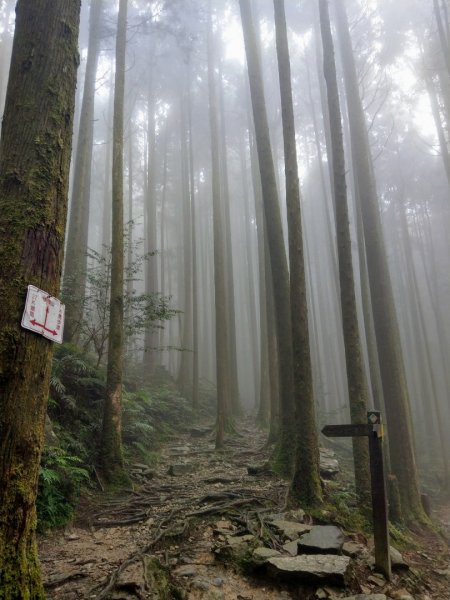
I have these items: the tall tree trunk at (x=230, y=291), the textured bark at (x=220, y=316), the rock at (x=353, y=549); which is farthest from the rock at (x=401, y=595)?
the tall tree trunk at (x=230, y=291)

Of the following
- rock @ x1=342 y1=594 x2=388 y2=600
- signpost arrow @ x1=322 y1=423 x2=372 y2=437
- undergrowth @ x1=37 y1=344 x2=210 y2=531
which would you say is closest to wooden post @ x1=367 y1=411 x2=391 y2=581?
signpost arrow @ x1=322 y1=423 x2=372 y2=437

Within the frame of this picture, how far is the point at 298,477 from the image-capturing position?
18.9ft

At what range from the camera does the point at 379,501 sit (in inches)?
169

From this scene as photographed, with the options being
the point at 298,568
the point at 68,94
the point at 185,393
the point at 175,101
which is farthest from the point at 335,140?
the point at 175,101

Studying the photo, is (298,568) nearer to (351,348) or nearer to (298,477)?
(298,477)

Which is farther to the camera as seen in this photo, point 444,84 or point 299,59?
point 299,59

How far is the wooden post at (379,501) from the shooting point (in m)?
4.19

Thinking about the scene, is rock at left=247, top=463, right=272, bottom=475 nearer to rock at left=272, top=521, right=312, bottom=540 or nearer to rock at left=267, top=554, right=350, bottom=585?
rock at left=272, top=521, right=312, bottom=540

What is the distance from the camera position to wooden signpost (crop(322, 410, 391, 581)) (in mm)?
4195

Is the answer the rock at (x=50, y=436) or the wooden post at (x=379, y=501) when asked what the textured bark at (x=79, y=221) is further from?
the wooden post at (x=379, y=501)

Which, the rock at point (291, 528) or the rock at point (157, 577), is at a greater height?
the rock at point (291, 528)

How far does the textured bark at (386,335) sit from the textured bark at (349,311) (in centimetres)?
182

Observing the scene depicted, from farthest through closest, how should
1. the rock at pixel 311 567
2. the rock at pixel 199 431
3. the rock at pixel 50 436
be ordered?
the rock at pixel 199 431 → the rock at pixel 50 436 → the rock at pixel 311 567

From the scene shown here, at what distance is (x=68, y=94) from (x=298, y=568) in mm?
4585
